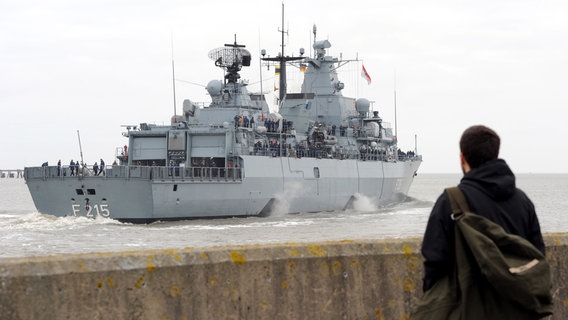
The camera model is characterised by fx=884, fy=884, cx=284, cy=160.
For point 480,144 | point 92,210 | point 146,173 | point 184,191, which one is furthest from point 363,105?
point 480,144

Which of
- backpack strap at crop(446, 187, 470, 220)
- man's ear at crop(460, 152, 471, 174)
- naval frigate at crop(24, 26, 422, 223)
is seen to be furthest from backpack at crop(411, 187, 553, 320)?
naval frigate at crop(24, 26, 422, 223)

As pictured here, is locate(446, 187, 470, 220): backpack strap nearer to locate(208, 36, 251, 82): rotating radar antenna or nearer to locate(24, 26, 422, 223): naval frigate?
locate(24, 26, 422, 223): naval frigate

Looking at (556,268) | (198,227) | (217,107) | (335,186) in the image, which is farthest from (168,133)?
(556,268)

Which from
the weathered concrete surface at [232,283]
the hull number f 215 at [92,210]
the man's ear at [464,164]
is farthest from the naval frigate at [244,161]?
the man's ear at [464,164]

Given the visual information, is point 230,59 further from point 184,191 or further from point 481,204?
point 481,204

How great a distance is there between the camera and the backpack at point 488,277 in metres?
4.23

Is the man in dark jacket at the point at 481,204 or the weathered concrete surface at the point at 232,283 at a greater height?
the man in dark jacket at the point at 481,204

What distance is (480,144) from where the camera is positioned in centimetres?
456

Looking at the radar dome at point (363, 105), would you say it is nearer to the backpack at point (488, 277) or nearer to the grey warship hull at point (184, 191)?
the grey warship hull at point (184, 191)

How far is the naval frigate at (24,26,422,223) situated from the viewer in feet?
124

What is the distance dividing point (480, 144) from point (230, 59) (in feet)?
146

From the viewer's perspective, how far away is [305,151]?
47.7 m

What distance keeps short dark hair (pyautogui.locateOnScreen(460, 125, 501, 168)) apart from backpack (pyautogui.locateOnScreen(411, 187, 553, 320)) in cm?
23

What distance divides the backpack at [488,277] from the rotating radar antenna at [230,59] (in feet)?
146
